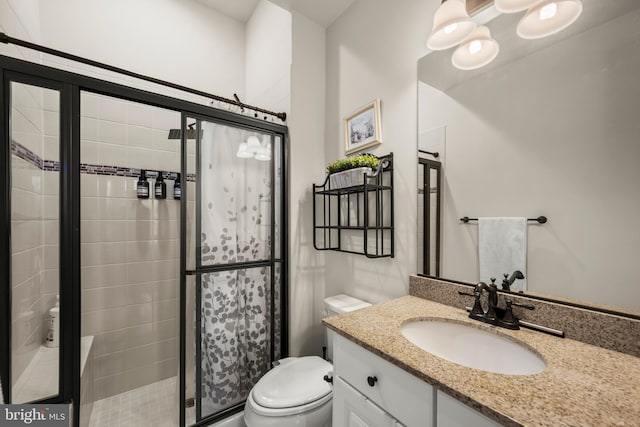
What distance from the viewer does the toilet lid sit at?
1176 mm

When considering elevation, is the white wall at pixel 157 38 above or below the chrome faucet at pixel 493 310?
above

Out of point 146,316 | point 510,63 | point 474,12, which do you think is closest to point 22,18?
point 146,316

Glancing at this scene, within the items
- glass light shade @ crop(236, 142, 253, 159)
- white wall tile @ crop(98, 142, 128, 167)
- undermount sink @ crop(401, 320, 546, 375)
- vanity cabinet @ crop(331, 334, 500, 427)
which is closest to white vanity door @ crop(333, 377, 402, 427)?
vanity cabinet @ crop(331, 334, 500, 427)

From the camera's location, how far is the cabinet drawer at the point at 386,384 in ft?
2.25

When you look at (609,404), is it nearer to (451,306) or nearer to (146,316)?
(451,306)

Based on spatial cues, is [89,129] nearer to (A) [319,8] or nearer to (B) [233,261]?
(B) [233,261]

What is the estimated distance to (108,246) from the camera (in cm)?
186

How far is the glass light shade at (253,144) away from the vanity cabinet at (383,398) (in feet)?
4.03

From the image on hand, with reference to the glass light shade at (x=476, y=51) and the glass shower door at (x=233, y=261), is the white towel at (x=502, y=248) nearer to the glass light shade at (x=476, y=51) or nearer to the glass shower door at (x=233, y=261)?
the glass light shade at (x=476, y=51)

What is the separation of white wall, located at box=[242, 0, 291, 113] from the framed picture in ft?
1.50

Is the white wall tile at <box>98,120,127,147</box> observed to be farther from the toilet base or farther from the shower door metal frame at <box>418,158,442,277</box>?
the shower door metal frame at <box>418,158,442,277</box>

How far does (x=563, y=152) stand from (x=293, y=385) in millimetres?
1473

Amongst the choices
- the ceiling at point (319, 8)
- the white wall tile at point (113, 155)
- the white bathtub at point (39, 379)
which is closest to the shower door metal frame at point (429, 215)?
the ceiling at point (319, 8)

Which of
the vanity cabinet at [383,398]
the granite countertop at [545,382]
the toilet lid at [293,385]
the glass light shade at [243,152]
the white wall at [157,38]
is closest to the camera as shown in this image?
the granite countertop at [545,382]
